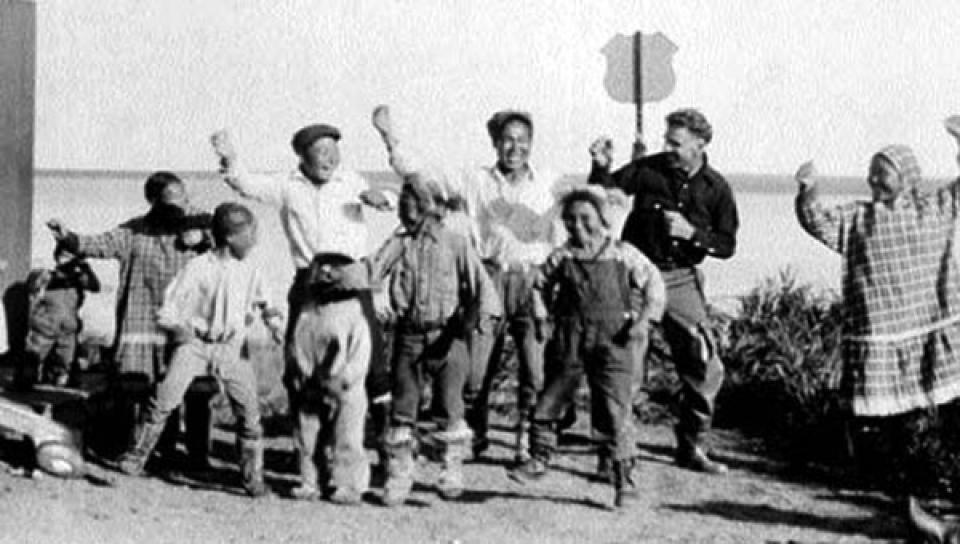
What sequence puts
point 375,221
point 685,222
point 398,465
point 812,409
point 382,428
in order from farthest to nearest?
point 375,221
point 812,409
point 685,222
point 382,428
point 398,465

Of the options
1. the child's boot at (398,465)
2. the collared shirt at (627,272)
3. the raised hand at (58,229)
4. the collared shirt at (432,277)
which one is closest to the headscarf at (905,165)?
the collared shirt at (627,272)

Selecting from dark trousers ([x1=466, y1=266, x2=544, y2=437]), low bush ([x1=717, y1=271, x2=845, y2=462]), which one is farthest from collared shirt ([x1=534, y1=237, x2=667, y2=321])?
low bush ([x1=717, y1=271, x2=845, y2=462])

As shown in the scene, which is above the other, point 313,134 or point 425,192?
point 313,134

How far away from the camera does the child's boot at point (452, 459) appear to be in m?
7.79

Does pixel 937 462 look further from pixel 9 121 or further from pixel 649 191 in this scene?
pixel 9 121

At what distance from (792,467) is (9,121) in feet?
16.8

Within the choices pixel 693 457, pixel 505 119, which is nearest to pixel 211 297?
pixel 505 119

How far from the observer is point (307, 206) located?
8062 mm

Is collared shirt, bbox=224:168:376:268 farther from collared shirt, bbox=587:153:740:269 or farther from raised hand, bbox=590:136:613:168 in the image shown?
collared shirt, bbox=587:153:740:269

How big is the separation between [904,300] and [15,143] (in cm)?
548

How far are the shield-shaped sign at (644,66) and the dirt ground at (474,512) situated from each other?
256 centimetres

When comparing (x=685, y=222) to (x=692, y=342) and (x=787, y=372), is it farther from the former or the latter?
(x=787, y=372)

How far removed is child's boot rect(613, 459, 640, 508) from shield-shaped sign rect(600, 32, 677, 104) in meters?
3.04

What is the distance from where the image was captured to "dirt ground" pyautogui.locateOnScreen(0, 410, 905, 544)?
281 inches
